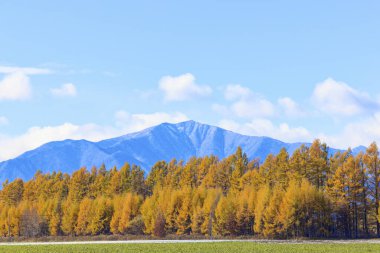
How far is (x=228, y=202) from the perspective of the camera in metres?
113

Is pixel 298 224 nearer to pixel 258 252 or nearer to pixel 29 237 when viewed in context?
pixel 258 252

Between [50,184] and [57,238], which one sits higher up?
[50,184]

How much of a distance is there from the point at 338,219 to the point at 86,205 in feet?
194

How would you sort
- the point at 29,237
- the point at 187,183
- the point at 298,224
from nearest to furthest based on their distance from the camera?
the point at 298,224
the point at 29,237
the point at 187,183

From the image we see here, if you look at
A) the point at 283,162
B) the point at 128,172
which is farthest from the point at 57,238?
the point at 283,162

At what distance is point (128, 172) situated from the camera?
147 m

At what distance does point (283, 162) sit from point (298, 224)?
19.0 metres

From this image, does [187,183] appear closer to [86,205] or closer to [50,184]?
[86,205]

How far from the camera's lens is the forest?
10788cm

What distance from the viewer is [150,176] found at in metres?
152

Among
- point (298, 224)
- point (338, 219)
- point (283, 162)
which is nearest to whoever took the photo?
point (298, 224)

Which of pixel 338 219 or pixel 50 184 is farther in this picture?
pixel 50 184

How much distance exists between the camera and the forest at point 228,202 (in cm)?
10788

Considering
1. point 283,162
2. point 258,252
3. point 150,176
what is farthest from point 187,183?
point 258,252
